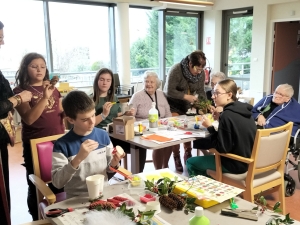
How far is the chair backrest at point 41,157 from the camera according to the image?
1944 mm

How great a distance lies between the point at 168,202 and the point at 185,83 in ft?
7.79

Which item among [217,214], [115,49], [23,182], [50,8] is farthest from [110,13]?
[217,214]

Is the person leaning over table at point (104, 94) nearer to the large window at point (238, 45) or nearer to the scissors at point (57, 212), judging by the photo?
the scissors at point (57, 212)

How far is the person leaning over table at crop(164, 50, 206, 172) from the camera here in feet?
11.1

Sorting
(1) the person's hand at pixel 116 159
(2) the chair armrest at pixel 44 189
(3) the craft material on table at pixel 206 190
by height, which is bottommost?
(2) the chair armrest at pixel 44 189

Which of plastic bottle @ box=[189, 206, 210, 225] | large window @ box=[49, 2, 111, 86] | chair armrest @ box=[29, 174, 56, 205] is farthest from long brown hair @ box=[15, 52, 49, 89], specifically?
large window @ box=[49, 2, 111, 86]

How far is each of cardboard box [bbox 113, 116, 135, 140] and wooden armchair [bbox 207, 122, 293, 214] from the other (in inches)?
27.4

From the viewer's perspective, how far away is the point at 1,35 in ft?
6.17

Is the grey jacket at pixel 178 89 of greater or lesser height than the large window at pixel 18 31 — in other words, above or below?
below

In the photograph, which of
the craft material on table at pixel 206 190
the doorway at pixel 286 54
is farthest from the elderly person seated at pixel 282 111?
the doorway at pixel 286 54

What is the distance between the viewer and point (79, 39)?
611 centimetres

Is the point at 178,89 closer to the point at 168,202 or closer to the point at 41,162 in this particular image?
the point at 41,162

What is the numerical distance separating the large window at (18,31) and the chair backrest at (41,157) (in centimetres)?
367

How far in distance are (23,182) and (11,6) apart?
329 cm
